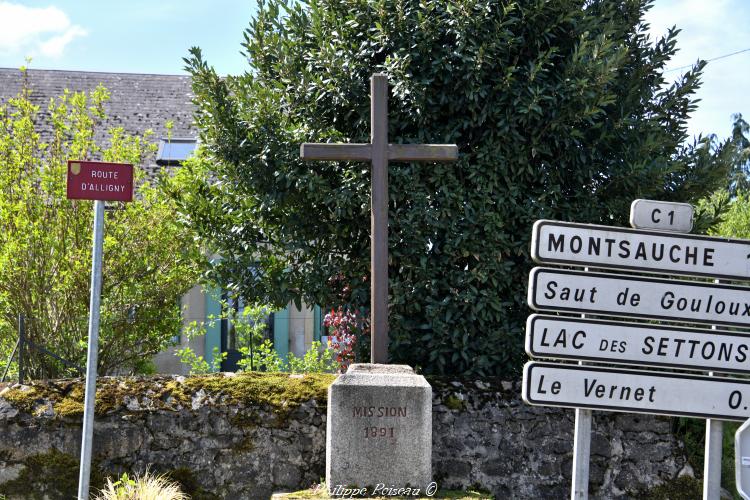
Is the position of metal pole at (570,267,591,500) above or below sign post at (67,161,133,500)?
below

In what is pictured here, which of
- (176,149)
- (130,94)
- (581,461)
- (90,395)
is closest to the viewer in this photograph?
(581,461)

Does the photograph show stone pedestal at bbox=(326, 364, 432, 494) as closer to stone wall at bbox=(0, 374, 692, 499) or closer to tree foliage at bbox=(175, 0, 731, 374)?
stone wall at bbox=(0, 374, 692, 499)

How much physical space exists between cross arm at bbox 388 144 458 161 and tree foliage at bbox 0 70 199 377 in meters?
2.66

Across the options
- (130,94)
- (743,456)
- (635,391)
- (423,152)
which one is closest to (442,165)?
(423,152)

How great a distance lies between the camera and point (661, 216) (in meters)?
4.46

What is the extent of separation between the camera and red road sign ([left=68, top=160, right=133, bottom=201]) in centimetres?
612

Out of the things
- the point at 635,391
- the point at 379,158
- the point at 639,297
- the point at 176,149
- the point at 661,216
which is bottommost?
the point at 635,391

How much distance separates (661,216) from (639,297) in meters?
0.45

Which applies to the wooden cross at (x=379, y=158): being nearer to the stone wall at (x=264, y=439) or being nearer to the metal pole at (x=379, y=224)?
the metal pole at (x=379, y=224)

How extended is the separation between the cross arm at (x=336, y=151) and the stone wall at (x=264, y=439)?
185 centimetres

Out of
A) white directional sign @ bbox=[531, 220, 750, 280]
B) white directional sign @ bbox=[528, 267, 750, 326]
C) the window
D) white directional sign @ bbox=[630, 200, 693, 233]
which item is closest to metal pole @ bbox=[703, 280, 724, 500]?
white directional sign @ bbox=[528, 267, 750, 326]

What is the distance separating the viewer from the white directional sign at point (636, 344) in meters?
4.25

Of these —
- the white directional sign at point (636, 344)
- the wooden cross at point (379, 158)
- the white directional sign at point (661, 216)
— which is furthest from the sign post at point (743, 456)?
the wooden cross at point (379, 158)

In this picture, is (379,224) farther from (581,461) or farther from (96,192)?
(581,461)
